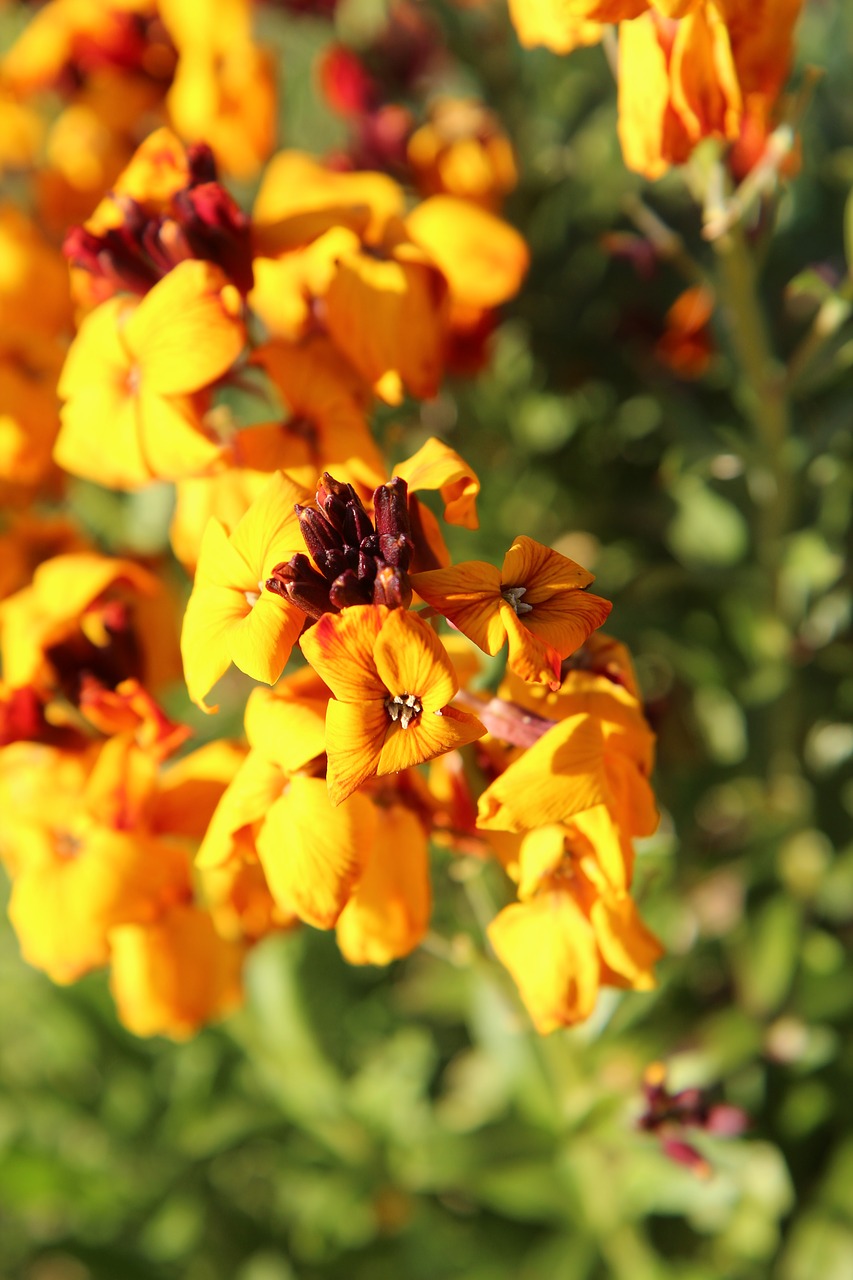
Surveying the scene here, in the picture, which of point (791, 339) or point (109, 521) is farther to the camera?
point (109, 521)

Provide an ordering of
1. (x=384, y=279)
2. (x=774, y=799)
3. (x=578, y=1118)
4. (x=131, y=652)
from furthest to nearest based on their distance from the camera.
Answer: (x=774, y=799) < (x=578, y=1118) < (x=131, y=652) < (x=384, y=279)

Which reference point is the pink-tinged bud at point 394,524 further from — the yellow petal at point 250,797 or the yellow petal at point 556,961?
the yellow petal at point 556,961

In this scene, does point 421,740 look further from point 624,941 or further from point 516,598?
point 624,941

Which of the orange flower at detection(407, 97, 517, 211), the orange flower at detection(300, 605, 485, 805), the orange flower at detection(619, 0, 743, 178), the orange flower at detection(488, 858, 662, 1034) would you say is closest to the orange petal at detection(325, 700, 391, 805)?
the orange flower at detection(300, 605, 485, 805)

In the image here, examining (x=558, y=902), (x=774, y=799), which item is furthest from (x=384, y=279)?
(x=774, y=799)

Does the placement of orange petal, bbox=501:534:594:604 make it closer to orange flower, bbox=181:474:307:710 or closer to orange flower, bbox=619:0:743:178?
orange flower, bbox=181:474:307:710

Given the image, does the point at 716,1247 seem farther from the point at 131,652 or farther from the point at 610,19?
the point at 610,19

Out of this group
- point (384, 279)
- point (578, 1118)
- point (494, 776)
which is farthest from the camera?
point (578, 1118)
